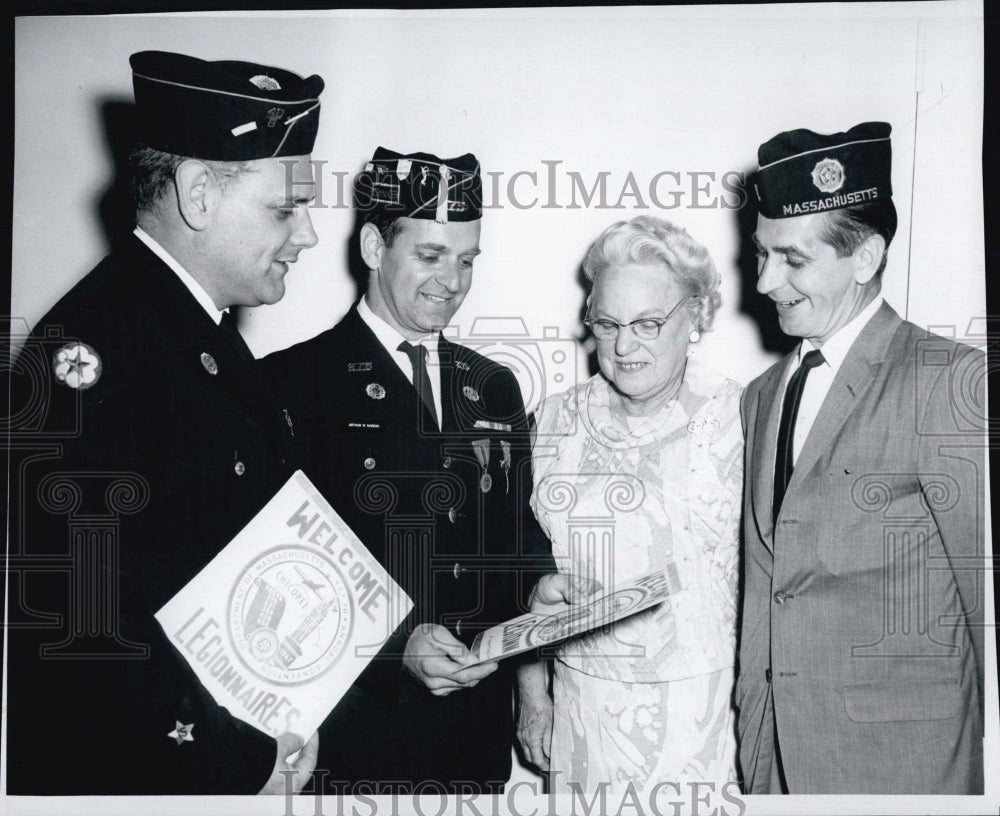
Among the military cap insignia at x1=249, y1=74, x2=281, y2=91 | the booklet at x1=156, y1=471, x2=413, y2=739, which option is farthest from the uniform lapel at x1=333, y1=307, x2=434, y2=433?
the military cap insignia at x1=249, y1=74, x2=281, y2=91

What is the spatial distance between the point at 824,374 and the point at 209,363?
1.34m

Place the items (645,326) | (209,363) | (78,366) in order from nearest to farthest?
1. (209,363)
2. (78,366)
3. (645,326)

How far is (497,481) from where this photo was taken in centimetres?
232

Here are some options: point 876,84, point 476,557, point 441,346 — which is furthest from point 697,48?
point 476,557

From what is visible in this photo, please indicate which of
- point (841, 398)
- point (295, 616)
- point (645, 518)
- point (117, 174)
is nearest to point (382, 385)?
point (295, 616)

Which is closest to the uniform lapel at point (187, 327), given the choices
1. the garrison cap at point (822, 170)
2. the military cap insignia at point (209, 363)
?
the military cap insignia at point (209, 363)

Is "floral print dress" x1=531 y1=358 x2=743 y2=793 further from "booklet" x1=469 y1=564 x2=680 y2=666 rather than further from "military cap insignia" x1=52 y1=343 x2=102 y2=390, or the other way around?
"military cap insignia" x1=52 y1=343 x2=102 y2=390

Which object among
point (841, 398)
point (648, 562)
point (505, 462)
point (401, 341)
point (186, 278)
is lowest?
point (648, 562)

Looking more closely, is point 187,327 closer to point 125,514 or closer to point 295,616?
point 125,514

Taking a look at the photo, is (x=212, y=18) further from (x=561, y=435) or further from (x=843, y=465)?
(x=843, y=465)

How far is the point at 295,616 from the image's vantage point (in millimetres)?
2312

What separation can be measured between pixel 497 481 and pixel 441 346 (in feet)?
1.12

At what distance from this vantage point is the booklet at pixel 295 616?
7.34ft

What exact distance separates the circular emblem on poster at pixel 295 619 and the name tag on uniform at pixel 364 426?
0.29 meters
